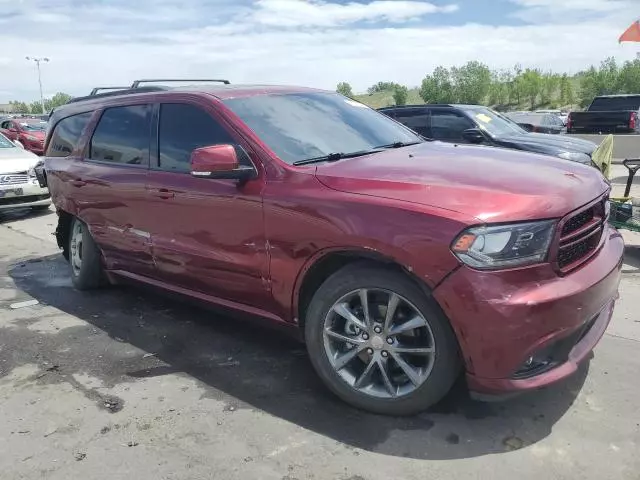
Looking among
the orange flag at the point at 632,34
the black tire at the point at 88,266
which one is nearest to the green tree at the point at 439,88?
the orange flag at the point at 632,34

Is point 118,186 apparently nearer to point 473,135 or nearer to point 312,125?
point 312,125

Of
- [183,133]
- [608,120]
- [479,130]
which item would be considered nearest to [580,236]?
[183,133]

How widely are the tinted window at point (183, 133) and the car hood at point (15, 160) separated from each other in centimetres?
684

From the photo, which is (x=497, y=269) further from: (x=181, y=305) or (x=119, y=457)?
(x=181, y=305)

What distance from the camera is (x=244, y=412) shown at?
10.8 ft

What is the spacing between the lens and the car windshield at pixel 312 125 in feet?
12.1

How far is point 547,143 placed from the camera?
9.50 meters

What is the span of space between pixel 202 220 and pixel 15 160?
25.8 feet

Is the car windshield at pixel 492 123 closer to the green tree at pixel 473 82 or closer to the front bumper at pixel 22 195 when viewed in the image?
the front bumper at pixel 22 195

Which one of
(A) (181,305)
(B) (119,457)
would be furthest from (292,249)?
(A) (181,305)

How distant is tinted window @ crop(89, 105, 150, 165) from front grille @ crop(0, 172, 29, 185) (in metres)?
5.61

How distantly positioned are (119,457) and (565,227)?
2.43 metres

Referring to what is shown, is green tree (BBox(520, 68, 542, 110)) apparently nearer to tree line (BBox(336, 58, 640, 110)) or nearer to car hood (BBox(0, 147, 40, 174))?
tree line (BBox(336, 58, 640, 110))

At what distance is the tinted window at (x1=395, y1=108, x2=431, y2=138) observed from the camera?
419 inches
